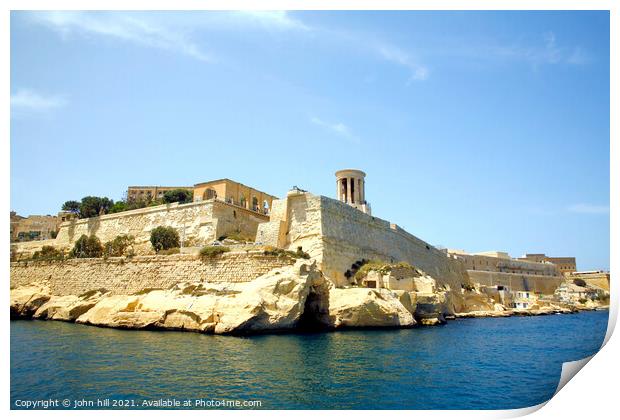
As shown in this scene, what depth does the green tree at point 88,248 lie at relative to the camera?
27656mm

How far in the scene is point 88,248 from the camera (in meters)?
28.5

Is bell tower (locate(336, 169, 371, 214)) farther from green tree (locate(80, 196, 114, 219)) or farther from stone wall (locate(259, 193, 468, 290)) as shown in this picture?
green tree (locate(80, 196, 114, 219))

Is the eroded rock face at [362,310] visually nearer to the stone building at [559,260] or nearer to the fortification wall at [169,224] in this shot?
the fortification wall at [169,224]

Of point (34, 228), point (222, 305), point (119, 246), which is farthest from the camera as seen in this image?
point (34, 228)

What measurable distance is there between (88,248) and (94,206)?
291 inches

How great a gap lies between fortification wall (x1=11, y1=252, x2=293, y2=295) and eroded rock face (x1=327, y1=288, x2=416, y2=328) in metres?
2.70

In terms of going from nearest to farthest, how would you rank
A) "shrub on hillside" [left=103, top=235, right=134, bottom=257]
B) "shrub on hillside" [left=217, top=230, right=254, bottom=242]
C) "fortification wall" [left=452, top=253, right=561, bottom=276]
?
"shrub on hillside" [left=217, top=230, right=254, bottom=242]
"shrub on hillside" [left=103, top=235, right=134, bottom=257]
"fortification wall" [left=452, top=253, right=561, bottom=276]

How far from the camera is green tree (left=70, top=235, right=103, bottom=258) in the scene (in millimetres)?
27656

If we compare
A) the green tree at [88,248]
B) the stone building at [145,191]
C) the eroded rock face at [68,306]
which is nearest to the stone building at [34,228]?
the stone building at [145,191]

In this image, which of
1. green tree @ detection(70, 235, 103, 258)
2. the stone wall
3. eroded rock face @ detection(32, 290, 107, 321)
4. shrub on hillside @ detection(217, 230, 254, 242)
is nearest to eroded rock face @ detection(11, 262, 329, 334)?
eroded rock face @ detection(32, 290, 107, 321)

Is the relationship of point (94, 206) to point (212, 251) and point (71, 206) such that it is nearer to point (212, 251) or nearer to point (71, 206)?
point (71, 206)

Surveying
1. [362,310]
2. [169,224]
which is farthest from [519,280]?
[169,224]
